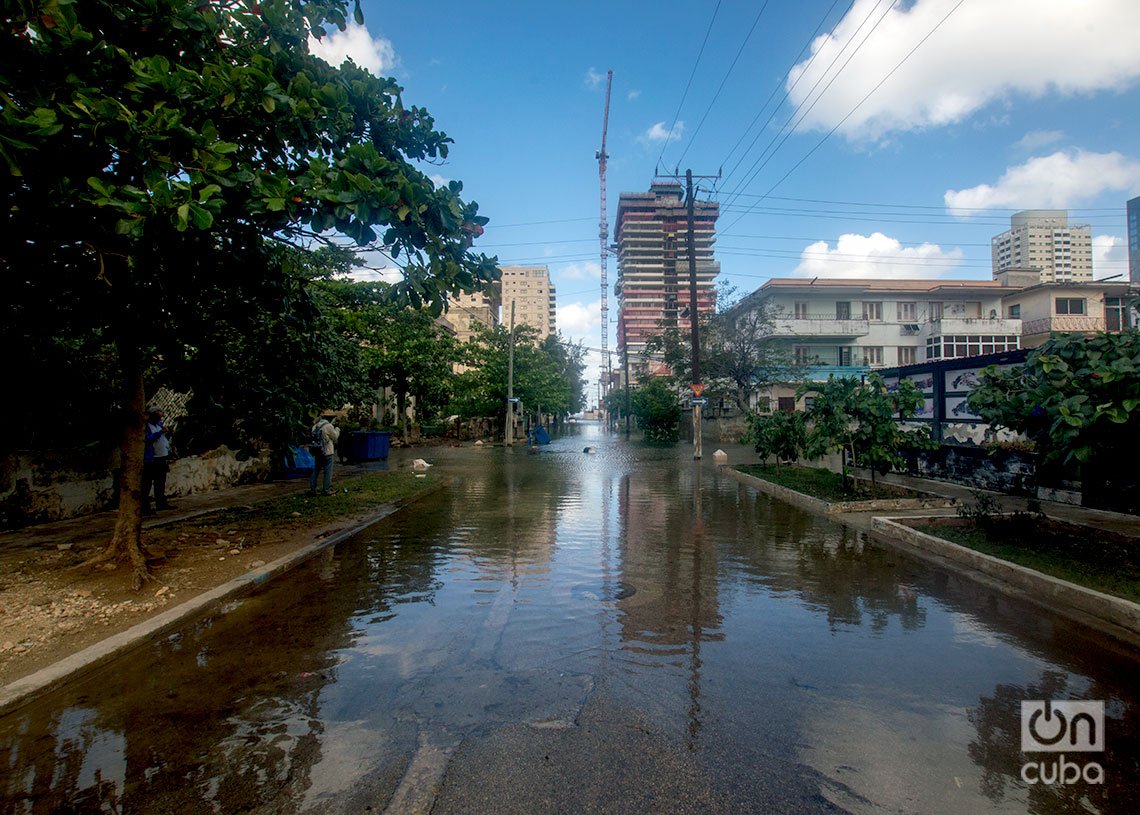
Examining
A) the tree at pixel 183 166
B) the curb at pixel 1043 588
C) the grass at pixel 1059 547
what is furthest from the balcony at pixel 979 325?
the tree at pixel 183 166

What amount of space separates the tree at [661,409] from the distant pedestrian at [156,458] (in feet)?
119

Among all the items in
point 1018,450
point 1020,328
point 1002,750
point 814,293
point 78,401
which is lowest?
point 1002,750

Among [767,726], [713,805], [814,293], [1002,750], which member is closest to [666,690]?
[767,726]

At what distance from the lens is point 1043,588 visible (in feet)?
21.7

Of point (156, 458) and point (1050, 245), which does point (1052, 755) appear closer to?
point (156, 458)

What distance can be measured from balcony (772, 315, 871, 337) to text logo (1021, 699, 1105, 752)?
3997cm

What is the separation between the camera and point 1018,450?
13672 mm

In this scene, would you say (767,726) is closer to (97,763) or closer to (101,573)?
(97,763)

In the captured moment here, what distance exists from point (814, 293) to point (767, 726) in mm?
43711

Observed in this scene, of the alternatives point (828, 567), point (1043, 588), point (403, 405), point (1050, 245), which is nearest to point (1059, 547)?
point (1043, 588)

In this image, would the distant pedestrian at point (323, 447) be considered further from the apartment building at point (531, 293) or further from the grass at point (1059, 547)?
the apartment building at point (531, 293)

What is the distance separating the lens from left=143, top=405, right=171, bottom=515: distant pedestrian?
11.0 metres

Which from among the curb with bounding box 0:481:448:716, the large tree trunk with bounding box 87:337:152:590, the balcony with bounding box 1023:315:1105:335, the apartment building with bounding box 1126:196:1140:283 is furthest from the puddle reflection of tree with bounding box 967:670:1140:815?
the balcony with bounding box 1023:315:1105:335

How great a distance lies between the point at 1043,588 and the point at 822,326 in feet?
127
